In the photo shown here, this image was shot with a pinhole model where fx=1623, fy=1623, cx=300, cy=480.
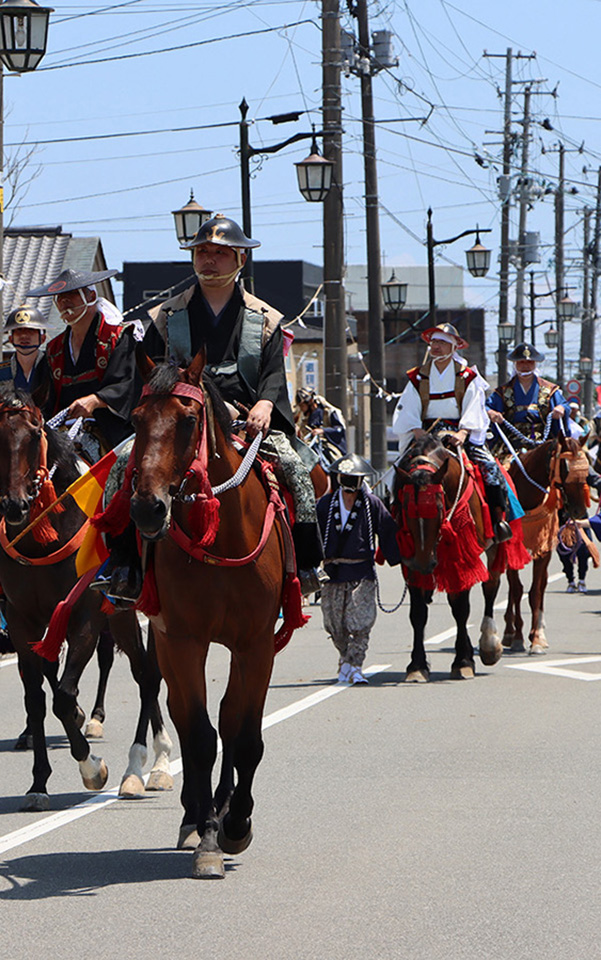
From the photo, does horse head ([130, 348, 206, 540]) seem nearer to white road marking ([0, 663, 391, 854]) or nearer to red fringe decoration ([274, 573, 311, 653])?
red fringe decoration ([274, 573, 311, 653])

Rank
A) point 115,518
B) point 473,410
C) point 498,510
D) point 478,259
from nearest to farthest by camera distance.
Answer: point 115,518 → point 473,410 → point 498,510 → point 478,259

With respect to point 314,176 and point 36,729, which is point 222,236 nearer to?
point 36,729

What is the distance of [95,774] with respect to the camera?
908 cm

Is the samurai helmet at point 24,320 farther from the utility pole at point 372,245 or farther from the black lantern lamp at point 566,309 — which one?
the black lantern lamp at point 566,309

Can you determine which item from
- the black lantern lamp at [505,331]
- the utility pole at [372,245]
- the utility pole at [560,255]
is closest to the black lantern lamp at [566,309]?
the utility pole at [560,255]

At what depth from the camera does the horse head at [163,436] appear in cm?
662

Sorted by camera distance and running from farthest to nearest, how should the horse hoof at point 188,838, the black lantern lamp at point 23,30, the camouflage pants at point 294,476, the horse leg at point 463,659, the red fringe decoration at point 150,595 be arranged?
the black lantern lamp at point 23,30 < the horse leg at point 463,659 < the camouflage pants at point 294,476 < the horse hoof at point 188,838 < the red fringe decoration at point 150,595

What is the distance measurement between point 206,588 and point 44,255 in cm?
3060

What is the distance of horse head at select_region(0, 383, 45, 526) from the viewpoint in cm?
939

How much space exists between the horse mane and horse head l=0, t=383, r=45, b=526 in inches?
89.1

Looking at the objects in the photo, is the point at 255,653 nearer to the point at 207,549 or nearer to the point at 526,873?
the point at 207,549

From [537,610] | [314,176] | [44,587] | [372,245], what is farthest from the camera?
[372,245]

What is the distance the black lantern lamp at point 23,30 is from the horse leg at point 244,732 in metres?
10.5

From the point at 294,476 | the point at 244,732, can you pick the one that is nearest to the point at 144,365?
the point at 294,476
